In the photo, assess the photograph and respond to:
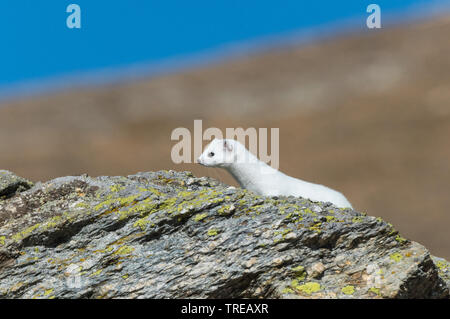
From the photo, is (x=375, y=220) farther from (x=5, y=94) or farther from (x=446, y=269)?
(x=5, y=94)

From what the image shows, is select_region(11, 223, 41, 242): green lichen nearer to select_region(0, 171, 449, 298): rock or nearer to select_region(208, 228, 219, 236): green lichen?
select_region(0, 171, 449, 298): rock

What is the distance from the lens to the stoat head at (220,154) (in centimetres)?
1178

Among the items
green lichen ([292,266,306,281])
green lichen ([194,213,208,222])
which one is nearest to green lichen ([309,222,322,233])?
green lichen ([292,266,306,281])

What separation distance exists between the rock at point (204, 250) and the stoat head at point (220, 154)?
2929mm

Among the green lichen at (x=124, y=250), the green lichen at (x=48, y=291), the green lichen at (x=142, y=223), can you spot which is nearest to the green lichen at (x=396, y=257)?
the green lichen at (x=142, y=223)

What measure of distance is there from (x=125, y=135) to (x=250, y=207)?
60.7 m

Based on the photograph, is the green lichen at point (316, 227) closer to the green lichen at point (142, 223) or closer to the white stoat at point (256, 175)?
the green lichen at point (142, 223)

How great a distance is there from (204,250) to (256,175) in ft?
12.1

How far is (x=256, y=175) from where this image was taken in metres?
11.5

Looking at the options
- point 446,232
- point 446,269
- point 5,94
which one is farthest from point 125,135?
point 446,269

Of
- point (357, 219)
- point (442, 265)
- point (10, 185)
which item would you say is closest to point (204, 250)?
point (357, 219)

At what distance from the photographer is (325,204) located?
876 cm

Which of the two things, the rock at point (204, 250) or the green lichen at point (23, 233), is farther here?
the green lichen at point (23, 233)

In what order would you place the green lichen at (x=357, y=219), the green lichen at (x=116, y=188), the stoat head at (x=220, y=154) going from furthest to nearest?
the stoat head at (x=220, y=154) < the green lichen at (x=116, y=188) < the green lichen at (x=357, y=219)
